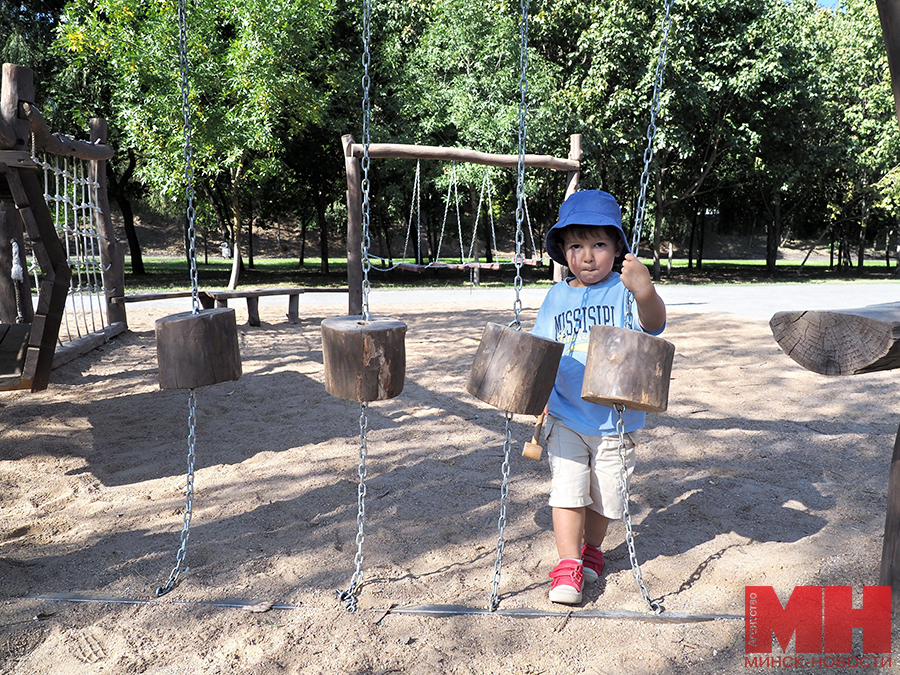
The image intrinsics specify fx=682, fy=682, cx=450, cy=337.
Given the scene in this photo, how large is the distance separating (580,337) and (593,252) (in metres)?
0.29

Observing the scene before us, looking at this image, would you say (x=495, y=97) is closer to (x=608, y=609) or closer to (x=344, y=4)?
(x=344, y=4)

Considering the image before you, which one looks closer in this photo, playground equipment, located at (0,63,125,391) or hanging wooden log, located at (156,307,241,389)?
hanging wooden log, located at (156,307,241,389)

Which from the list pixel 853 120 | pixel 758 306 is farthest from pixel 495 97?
pixel 853 120

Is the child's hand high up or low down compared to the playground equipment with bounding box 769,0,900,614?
up

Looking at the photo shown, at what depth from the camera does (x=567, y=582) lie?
7.17 feet

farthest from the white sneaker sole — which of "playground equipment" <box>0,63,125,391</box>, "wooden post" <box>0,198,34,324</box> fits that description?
"wooden post" <box>0,198,34,324</box>

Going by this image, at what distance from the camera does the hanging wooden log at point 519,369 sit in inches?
76.8

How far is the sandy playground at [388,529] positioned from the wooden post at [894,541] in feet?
0.57

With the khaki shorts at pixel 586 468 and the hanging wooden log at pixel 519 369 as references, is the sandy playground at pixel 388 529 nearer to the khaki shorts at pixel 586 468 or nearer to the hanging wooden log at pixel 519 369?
the khaki shorts at pixel 586 468

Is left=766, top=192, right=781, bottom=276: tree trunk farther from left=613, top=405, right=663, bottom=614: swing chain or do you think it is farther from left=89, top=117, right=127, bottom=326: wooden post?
left=613, top=405, right=663, bottom=614: swing chain

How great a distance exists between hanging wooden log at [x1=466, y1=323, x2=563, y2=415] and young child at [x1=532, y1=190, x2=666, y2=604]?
29cm

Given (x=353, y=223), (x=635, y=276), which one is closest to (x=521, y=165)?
(x=635, y=276)

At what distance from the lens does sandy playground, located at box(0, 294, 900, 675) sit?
6.42 ft

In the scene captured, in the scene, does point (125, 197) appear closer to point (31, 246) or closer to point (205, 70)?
point (205, 70)
